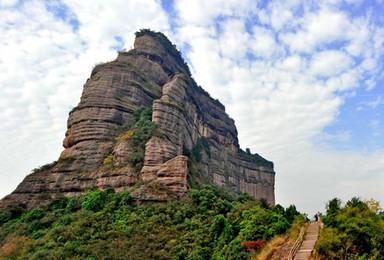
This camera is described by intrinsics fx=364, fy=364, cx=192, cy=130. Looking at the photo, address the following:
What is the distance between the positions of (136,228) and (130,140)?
1517 cm

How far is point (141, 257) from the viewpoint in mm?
24578

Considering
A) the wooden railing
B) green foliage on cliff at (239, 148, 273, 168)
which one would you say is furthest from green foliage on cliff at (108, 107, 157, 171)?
green foliage on cliff at (239, 148, 273, 168)

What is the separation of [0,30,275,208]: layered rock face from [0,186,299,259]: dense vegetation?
7.56 ft

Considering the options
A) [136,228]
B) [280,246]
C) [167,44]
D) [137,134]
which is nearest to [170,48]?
[167,44]

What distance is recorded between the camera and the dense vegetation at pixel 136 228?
23.9 metres

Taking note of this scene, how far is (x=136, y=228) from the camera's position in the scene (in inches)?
1129

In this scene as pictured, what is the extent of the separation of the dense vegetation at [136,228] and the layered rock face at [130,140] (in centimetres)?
230

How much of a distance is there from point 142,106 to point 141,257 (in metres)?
29.5

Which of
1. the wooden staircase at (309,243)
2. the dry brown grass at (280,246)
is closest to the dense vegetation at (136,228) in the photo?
the dry brown grass at (280,246)

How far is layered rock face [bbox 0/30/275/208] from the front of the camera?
37.1m

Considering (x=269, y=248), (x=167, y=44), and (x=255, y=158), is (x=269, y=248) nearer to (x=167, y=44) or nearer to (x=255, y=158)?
(x=167, y=44)

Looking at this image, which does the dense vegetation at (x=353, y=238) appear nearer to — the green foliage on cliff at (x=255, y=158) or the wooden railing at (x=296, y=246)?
the wooden railing at (x=296, y=246)

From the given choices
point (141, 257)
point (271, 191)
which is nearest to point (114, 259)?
point (141, 257)

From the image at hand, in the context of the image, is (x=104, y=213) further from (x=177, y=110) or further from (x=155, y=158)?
(x=177, y=110)
